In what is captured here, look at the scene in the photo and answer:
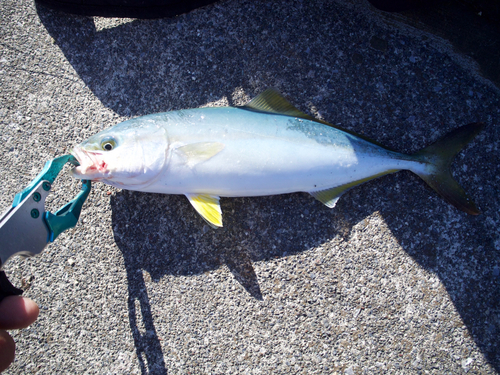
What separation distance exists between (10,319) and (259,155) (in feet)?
5.82

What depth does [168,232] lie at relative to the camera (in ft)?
7.02

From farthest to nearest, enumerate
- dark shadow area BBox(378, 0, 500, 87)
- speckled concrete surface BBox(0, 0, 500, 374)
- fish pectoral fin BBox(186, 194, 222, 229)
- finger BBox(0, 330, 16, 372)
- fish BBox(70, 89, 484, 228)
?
dark shadow area BBox(378, 0, 500, 87), speckled concrete surface BBox(0, 0, 500, 374), fish pectoral fin BBox(186, 194, 222, 229), fish BBox(70, 89, 484, 228), finger BBox(0, 330, 16, 372)

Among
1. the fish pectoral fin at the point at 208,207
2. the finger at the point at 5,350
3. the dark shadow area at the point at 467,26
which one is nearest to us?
the finger at the point at 5,350

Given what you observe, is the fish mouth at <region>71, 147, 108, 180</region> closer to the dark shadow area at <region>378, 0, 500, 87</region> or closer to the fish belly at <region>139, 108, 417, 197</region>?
the fish belly at <region>139, 108, 417, 197</region>

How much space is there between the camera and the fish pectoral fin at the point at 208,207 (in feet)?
6.30

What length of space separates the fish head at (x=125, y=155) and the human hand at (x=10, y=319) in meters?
Result: 0.86

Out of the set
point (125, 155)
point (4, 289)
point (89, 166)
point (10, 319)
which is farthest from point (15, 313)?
point (125, 155)

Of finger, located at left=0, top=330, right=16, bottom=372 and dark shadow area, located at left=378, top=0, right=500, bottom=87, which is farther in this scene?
dark shadow area, located at left=378, top=0, right=500, bottom=87

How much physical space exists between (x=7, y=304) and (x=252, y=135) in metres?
1.77

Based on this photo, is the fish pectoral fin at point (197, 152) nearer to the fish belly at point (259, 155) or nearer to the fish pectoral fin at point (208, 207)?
the fish belly at point (259, 155)

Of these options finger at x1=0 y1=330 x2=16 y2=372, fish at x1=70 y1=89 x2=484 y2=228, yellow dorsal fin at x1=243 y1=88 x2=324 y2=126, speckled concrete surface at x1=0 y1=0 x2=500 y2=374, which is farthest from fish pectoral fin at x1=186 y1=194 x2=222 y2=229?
finger at x1=0 y1=330 x2=16 y2=372

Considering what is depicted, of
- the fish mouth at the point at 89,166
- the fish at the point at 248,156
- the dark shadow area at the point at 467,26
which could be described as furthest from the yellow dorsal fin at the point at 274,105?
the dark shadow area at the point at 467,26

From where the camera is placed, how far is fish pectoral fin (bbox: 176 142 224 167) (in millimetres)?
1838

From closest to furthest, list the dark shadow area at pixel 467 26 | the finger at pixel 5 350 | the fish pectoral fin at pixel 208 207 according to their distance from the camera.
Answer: the finger at pixel 5 350
the fish pectoral fin at pixel 208 207
the dark shadow area at pixel 467 26
